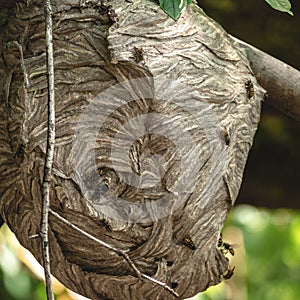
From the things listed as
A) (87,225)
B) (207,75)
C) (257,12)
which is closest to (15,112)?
(87,225)

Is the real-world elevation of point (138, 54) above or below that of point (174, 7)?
below

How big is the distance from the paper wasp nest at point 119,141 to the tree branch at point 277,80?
0.23 m

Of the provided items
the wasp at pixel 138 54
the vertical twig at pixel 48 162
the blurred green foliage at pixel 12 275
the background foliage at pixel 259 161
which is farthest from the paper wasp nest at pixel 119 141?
the blurred green foliage at pixel 12 275

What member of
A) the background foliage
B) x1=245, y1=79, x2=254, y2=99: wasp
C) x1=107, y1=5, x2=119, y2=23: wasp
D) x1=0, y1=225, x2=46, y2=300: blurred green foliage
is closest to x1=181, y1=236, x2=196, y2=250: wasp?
x1=245, y1=79, x2=254, y2=99: wasp

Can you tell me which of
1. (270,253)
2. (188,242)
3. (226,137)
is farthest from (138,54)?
(270,253)

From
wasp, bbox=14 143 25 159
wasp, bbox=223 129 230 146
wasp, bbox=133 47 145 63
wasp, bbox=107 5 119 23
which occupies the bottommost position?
wasp, bbox=14 143 25 159

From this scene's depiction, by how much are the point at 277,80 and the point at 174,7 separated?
452 mm

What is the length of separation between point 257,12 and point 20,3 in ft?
3.12

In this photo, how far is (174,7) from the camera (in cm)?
163

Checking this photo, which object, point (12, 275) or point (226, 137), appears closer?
point (226, 137)

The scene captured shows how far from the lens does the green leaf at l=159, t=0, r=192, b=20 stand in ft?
5.31

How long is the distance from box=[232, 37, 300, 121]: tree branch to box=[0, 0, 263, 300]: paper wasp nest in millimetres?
225

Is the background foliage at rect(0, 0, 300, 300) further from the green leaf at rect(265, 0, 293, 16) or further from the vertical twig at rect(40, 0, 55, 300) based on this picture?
the vertical twig at rect(40, 0, 55, 300)

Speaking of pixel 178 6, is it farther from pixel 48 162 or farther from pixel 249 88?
pixel 48 162
